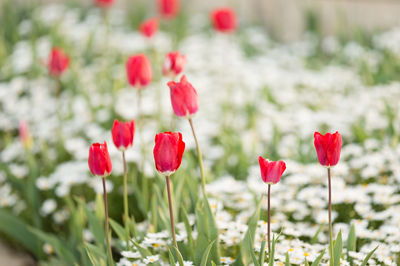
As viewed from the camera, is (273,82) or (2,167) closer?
(2,167)

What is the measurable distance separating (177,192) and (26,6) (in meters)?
3.93

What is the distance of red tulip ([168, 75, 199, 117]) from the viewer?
1501 mm

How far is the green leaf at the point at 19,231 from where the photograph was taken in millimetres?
2324

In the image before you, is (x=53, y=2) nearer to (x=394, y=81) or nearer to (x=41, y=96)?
(x=41, y=96)

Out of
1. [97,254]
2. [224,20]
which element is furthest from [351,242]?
[224,20]

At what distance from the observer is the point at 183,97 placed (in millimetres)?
1519

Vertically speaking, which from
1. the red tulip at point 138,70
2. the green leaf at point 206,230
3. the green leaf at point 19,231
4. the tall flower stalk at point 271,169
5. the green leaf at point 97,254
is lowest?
the green leaf at point 19,231

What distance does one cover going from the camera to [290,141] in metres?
2.91

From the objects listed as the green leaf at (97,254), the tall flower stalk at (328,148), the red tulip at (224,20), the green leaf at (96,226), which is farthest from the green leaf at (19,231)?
the red tulip at (224,20)

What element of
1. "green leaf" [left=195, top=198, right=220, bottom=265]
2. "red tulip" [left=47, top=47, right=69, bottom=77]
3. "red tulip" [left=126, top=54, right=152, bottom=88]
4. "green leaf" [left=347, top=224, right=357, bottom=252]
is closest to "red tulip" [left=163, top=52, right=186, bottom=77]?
"red tulip" [left=126, top=54, right=152, bottom=88]

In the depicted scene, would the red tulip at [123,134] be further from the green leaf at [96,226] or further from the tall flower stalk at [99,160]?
the green leaf at [96,226]

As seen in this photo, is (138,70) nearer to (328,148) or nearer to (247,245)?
(247,245)

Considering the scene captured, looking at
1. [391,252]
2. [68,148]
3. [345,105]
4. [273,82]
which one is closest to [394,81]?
[345,105]

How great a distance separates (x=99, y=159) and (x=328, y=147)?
0.63 metres
